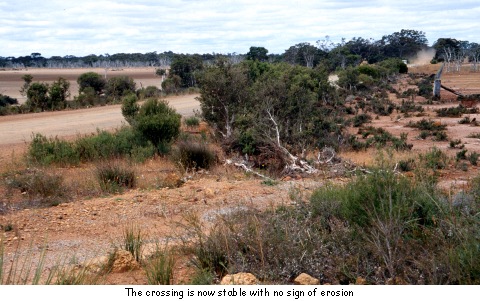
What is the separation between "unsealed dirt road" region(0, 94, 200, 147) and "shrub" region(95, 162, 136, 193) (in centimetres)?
788

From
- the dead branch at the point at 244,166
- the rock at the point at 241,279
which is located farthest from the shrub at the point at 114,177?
the rock at the point at 241,279

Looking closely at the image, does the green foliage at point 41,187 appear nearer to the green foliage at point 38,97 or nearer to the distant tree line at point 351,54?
the green foliage at point 38,97

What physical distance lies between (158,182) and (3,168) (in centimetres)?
461

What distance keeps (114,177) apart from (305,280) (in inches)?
279

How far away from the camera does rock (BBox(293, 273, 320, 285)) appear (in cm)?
566

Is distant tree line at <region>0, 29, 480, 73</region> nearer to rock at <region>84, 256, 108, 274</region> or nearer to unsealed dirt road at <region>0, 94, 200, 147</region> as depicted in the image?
unsealed dirt road at <region>0, 94, 200, 147</region>

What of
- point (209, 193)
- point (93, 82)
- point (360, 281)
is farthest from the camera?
point (93, 82)

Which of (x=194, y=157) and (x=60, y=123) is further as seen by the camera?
(x=60, y=123)

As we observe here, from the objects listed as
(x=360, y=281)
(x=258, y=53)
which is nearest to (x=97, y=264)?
(x=360, y=281)

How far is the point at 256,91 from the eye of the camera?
58.5ft

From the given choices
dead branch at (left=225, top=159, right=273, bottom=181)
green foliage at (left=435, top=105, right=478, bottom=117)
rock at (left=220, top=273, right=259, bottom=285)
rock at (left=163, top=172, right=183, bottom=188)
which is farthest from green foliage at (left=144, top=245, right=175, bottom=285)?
green foliage at (left=435, top=105, right=478, bottom=117)

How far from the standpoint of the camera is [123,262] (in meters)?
6.36

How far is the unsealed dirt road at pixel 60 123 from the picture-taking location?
2081cm

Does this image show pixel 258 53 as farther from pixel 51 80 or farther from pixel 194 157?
pixel 194 157
